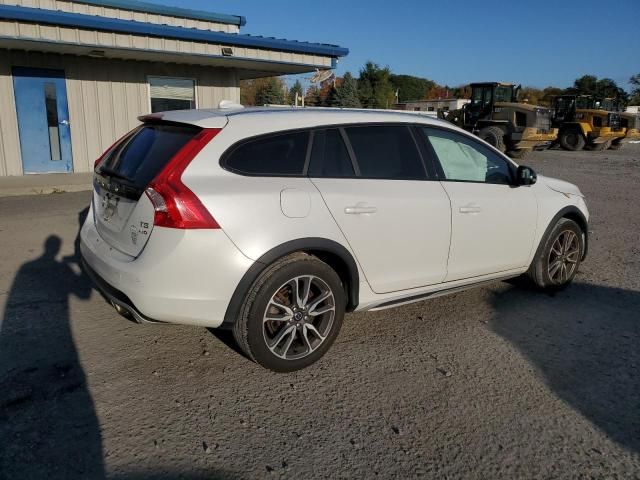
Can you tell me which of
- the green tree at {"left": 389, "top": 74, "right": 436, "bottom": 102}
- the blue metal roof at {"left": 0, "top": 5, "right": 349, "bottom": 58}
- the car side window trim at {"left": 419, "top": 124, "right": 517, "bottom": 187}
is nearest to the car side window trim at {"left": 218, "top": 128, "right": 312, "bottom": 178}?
the car side window trim at {"left": 419, "top": 124, "right": 517, "bottom": 187}

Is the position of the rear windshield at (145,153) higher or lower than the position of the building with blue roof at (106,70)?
lower

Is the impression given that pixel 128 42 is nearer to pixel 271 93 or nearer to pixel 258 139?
pixel 258 139

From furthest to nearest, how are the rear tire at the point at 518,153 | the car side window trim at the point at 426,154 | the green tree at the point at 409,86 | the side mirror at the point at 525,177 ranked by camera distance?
the green tree at the point at 409,86
the rear tire at the point at 518,153
the side mirror at the point at 525,177
the car side window trim at the point at 426,154

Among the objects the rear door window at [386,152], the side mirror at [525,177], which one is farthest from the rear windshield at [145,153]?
the side mirror at [525,177]

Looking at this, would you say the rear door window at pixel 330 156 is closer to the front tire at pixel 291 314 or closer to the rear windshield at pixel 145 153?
the front tire at pixel 291 314

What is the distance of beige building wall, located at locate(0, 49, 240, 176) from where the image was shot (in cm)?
1134

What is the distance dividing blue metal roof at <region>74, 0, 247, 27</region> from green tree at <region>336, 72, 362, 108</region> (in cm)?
4881

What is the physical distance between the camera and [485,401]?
307cm

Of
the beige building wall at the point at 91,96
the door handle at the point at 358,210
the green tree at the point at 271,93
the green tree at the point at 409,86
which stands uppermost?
the green tree at the point at 409,86

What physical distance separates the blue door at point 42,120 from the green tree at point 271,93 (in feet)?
168

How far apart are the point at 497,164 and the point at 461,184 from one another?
601 mm

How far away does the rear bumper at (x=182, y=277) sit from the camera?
2.90m

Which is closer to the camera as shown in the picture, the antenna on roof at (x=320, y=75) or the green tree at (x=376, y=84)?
the antenna on roof at (x=320, y=75)

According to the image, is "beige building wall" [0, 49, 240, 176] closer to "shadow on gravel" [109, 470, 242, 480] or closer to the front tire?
the front tire
